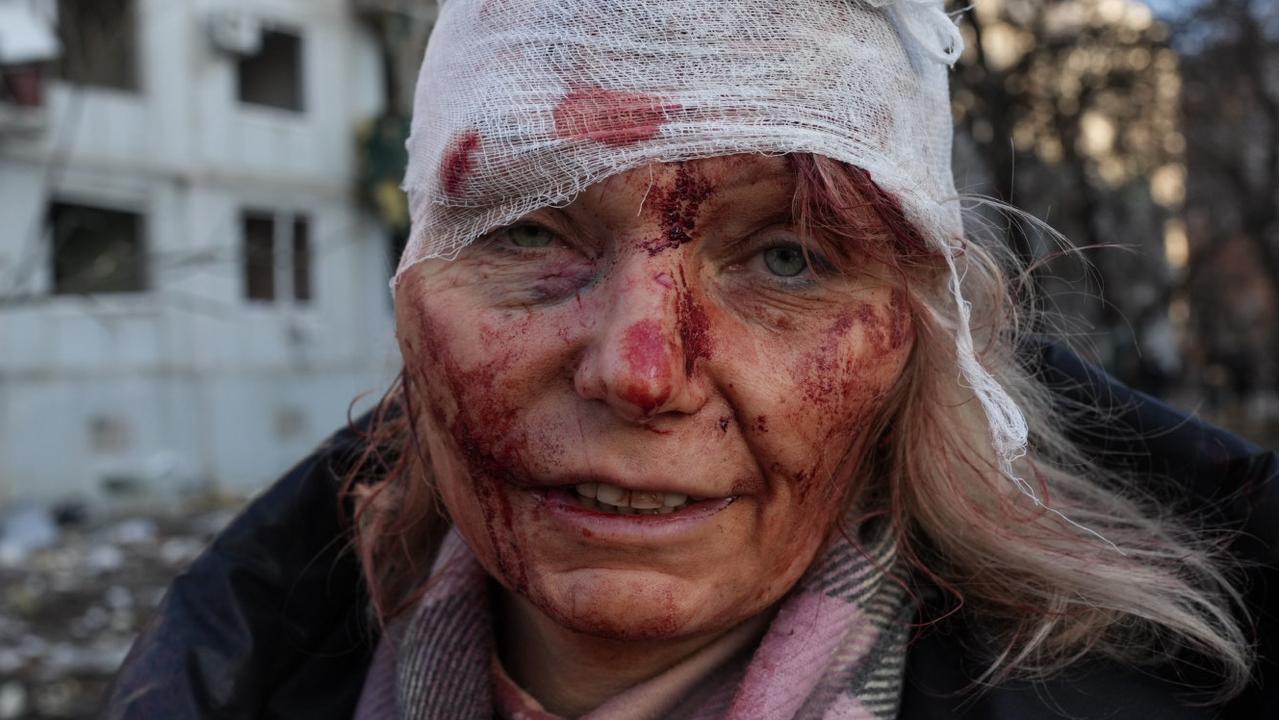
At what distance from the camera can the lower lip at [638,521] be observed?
1.33 m

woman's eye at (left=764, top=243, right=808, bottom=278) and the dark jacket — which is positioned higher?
woman's eye at (left=764, top=243, right=808, bottom=278)

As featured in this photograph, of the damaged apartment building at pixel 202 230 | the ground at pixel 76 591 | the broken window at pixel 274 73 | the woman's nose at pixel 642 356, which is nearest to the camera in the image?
the woman's nose at pixel 642 356

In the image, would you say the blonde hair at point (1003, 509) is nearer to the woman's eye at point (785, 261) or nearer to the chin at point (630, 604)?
the woman's eye at point (785, 261)

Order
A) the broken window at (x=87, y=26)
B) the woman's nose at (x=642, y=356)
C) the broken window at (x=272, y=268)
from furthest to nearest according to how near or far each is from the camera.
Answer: the broken window at (x=272, y=268) < the broken window at (x=87, y=26) < the woman's nose at (x=642, y=356)

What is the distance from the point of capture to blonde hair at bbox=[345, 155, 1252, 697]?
1421 mm

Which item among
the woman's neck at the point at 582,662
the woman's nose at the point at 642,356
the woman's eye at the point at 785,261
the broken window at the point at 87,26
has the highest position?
the broken window at the point at 87,26

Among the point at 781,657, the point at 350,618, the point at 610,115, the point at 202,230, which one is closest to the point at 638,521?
Result: the point at 781,657

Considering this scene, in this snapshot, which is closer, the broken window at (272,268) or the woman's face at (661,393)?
the woman's face at (661,393)

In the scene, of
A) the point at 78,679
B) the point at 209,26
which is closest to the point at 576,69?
the point at 78,679

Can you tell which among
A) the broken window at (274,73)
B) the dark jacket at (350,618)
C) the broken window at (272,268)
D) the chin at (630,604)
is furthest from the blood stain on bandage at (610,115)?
the broken window at (274,73)

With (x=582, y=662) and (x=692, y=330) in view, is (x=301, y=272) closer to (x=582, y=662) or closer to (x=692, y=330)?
(x=582, y=662)

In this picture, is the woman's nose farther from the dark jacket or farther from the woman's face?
the dark jacket

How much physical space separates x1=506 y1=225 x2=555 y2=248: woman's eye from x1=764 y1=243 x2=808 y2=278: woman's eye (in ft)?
0.97

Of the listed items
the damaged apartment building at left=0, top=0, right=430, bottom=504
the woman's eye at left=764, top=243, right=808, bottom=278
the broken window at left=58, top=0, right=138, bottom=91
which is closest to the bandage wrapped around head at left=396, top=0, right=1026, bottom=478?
the woman's eye at left=764, top=243, right=808, bottom=278
